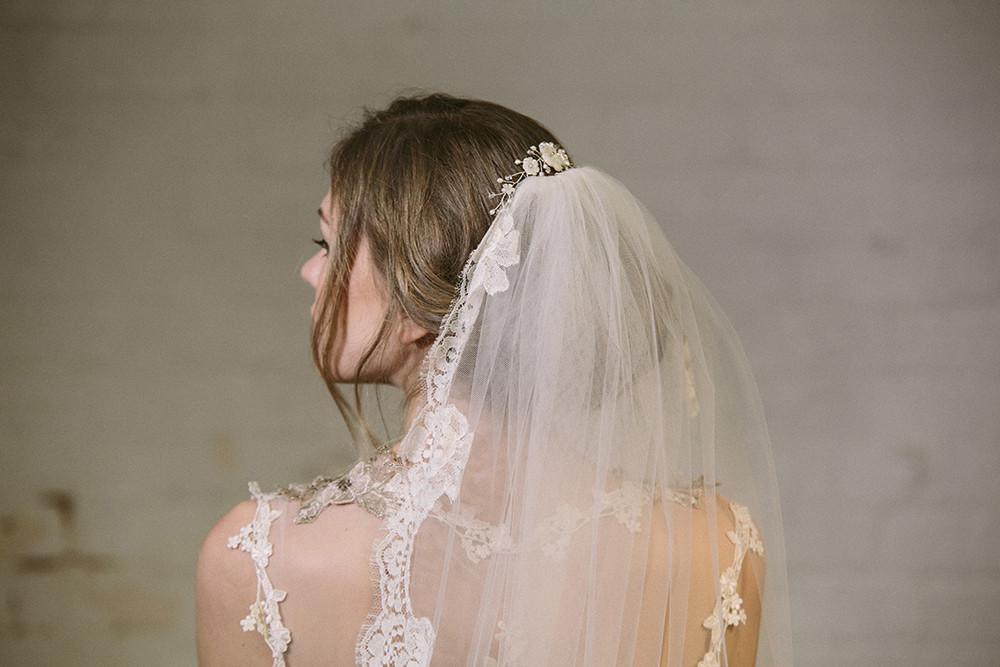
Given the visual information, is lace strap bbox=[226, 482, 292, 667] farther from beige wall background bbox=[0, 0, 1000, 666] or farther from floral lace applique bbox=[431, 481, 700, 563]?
beige wall background bbox=[0, 0, 1000, 666]

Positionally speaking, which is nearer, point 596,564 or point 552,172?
point 596,564

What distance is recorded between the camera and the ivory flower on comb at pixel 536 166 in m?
1.13

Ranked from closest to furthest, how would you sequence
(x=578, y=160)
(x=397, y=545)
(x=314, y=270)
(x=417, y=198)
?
(x=397, y=545), (x=417, y=198), (x=314, y=270), (x=578, y=160)

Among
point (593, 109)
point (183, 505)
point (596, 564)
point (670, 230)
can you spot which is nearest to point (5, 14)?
point (183, 505)

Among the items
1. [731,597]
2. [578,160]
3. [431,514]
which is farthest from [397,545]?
[578,160]

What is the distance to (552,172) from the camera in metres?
1.16

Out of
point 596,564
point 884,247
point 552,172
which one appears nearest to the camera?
point 596,564

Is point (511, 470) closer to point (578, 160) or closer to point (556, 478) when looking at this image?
point (556, 478)

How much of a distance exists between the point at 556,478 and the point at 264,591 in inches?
13.7

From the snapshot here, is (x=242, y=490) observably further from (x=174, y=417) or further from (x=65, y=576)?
(x=65, y=576)

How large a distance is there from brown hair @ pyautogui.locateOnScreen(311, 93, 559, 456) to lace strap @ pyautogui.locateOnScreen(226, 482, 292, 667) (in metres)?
0.24

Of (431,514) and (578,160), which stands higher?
(578,160)

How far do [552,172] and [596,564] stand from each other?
46cm

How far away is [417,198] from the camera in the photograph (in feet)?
3.74
